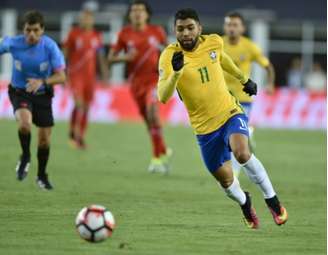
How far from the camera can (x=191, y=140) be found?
85.1 ft

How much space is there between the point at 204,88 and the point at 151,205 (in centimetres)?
233

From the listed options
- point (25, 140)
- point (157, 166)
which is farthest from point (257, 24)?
point (25, 140)

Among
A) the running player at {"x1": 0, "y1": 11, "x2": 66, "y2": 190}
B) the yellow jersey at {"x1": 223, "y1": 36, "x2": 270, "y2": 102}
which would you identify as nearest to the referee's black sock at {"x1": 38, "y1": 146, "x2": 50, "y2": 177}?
the running player at {"x1": 0, "y1": 11, "x2": 66, "y2": 190}

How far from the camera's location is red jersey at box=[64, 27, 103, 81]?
22922 mm

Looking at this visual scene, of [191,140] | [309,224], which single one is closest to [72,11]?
[191,140]

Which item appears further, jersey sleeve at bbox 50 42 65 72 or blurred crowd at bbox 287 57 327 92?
blurred crowd at bbox 287 57 327 92

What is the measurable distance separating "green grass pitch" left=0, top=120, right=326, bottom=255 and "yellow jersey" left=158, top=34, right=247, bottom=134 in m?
1.15

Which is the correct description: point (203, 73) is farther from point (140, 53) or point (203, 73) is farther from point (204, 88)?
point (140, 53)

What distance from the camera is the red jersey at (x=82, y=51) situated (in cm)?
2292

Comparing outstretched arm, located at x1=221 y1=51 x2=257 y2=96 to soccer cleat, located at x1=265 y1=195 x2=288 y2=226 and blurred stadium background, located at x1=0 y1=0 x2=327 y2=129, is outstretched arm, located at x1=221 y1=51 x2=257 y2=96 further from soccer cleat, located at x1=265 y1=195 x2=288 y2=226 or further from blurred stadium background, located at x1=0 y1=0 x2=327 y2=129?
blurred stadium background, located at x1=0 y1=0 x2=327 y2=129

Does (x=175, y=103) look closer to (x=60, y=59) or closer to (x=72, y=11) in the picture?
(x=72, y=11)

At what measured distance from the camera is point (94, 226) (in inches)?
384

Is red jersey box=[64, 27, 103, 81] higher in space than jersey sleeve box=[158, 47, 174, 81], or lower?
lower

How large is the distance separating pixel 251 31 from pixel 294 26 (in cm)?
167
